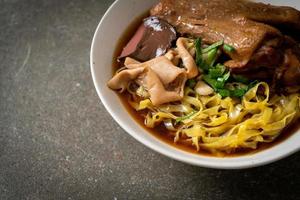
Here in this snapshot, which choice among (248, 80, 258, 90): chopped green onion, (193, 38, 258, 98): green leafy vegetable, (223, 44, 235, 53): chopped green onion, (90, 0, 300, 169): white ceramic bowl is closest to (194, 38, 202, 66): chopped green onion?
(193, 38, 258, 98): green leafy vegetable

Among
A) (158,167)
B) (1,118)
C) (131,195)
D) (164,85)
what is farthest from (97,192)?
(1,118)

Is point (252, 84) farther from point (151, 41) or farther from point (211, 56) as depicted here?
point (151, 41)

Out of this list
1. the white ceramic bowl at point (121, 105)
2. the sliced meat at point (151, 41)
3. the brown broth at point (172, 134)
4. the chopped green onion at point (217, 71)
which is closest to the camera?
the white ceramic bowl at point (121, 105)

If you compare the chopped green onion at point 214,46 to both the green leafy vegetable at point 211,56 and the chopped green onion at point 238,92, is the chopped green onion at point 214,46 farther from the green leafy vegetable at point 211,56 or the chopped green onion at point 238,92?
the chopped green onion at point 238,92

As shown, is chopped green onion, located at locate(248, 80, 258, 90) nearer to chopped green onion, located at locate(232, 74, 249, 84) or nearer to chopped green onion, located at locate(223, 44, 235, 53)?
chopped green onion, located at locate(232, 74, 249, 84)

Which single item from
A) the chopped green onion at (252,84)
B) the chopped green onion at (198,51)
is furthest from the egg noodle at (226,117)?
the chopped green onion at (198,51)

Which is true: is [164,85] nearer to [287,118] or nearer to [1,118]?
[287,118]
